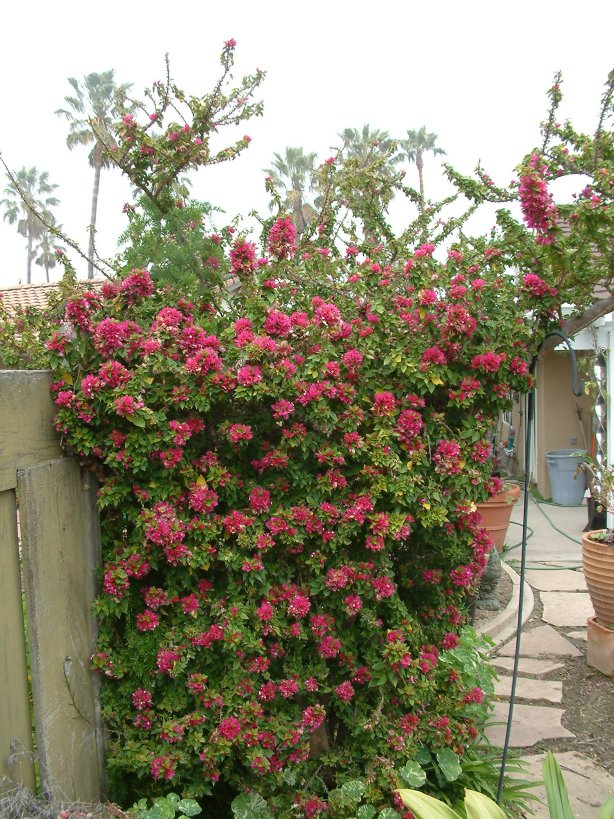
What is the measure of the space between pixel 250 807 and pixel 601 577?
299cm

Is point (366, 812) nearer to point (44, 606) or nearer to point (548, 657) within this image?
point (44, 606)

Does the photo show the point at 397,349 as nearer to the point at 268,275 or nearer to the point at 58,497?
the point at 268,275

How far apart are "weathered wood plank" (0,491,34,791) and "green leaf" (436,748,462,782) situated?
4.85ft

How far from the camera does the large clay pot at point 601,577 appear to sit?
14.2ft

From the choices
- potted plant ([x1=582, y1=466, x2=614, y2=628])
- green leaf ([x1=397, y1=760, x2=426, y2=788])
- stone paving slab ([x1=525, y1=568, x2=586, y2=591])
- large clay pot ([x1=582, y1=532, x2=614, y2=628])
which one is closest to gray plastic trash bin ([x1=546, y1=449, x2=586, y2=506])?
stone paving slab ([x1=525, y1=568, x2=586, y2=591])

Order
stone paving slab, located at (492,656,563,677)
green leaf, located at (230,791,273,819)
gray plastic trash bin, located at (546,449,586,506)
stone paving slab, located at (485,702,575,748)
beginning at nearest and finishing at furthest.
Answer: green leaf, located at (230,791,273,819) → stone paving slab, located at (485,702,575,748) → stone paving slab, located at (492,656,563,677) → gray plastic trash bin, located at (546,449,586,506)

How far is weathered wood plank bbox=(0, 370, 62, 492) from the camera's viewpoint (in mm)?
2037

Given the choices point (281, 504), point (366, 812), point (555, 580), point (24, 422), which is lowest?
point (555, 580)

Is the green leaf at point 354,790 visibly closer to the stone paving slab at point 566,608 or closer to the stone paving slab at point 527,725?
the stone paving slab at point 527,725

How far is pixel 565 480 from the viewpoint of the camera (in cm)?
1040

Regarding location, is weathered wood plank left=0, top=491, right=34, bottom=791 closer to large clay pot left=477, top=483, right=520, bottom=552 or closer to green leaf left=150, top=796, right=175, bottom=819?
green leaf left=150, top=796, right=175, bottom=819

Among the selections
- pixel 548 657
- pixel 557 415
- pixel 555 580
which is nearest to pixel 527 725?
pixel 548 657

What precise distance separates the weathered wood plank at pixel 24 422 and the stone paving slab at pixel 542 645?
3.68m

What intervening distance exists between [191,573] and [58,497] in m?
0.53
